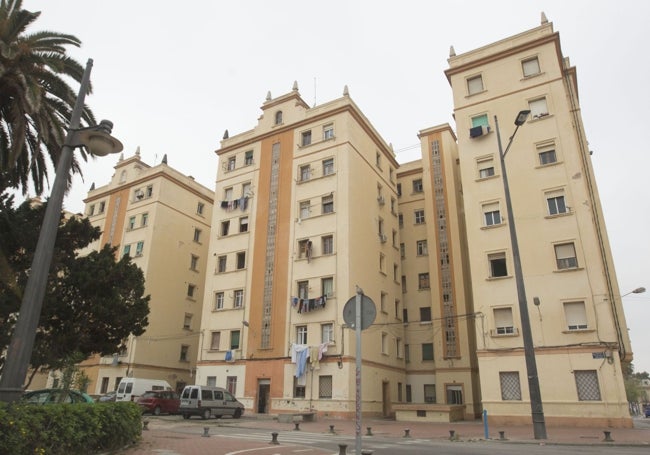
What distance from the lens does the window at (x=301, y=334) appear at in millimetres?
33656

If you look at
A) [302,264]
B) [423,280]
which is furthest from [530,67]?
[302,264]

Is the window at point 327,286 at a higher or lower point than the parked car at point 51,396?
higher

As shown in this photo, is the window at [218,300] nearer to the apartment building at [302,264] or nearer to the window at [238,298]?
the apartment building at [302,264]

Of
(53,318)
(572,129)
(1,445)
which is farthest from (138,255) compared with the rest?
(1,445)

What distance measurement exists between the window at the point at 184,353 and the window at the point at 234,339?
1054cm

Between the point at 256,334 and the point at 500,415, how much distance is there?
1754cm

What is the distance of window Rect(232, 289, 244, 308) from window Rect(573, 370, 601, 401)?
920 inches

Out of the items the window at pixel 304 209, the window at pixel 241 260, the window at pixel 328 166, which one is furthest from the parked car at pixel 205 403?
the window at pixel 328 166

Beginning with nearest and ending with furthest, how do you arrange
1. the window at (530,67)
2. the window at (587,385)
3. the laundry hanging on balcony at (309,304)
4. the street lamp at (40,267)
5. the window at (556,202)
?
the street lamp at (40,267) → the window at (587,385) → the window at (556,202) → the window at (530,67) → the laundry hanging on balcony at (309,304)

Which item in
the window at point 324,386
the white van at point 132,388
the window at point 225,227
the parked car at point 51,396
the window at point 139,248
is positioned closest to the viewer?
the parked car at point 51,396

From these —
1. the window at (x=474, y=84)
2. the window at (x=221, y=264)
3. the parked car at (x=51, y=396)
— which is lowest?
the parked car at (x=51, y=396)

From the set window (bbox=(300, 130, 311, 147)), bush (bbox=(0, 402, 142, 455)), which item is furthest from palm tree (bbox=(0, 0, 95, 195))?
window (bbox=(300, 130, 311, 147))

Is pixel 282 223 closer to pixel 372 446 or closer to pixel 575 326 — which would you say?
pixel 575 326

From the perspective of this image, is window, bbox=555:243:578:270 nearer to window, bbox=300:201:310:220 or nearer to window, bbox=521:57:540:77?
window, bbox=521:57:540:77
